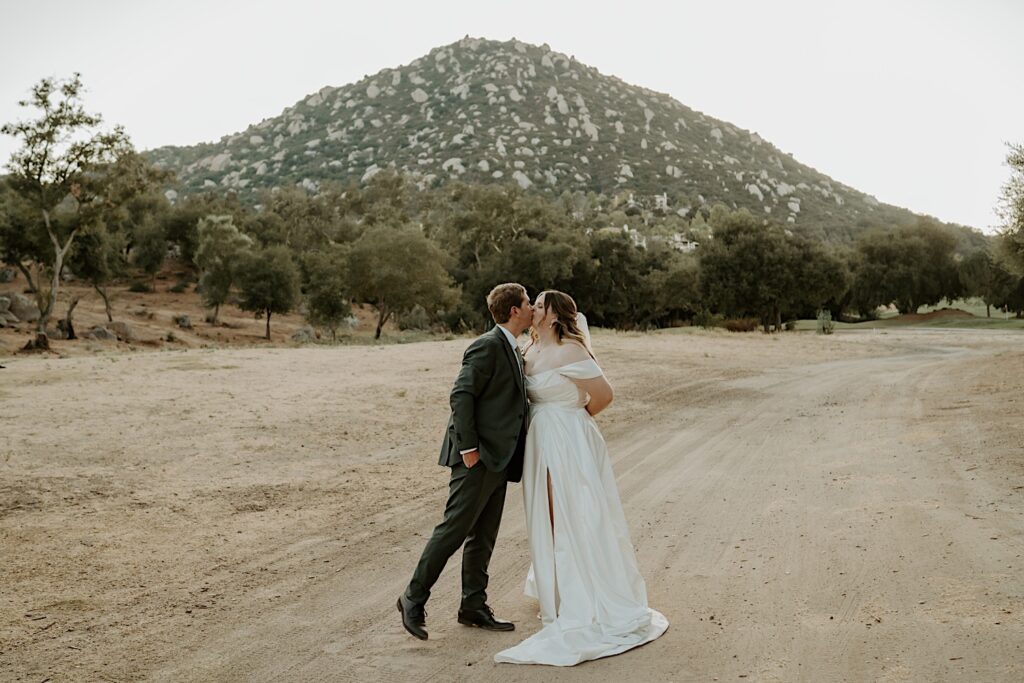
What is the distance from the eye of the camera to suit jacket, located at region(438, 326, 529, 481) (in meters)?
5.09

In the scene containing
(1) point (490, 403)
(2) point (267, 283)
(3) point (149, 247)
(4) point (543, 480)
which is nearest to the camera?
(1) point (490, 403)

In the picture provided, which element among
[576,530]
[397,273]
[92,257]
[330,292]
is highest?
[92,257]

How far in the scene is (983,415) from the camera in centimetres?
1308

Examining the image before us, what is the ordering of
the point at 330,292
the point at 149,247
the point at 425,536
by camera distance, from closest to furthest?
1. the point at 425,536
2. the point at 330,292
3. the point at 149,247

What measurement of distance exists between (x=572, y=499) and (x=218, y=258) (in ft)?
145

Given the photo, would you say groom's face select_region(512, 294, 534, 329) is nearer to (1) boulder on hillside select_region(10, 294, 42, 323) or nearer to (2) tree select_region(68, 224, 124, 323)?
(1) boulder on hillside select_region(10, 294, 42, 323)

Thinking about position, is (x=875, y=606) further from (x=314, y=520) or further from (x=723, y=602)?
(x=314, y=520)

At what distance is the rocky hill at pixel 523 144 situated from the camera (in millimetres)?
108562

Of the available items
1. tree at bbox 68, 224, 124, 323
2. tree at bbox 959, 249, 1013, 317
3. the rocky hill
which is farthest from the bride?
the rocky hill

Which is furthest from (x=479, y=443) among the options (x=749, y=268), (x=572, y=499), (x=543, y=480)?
(x=749, y=268)

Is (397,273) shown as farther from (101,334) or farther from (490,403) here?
(490,403)

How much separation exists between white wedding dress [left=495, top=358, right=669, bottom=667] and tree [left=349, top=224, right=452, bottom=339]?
37.2 meters

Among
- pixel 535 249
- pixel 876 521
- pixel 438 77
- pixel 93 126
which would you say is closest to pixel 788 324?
pixel 535 249

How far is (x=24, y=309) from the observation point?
35.7 meters
